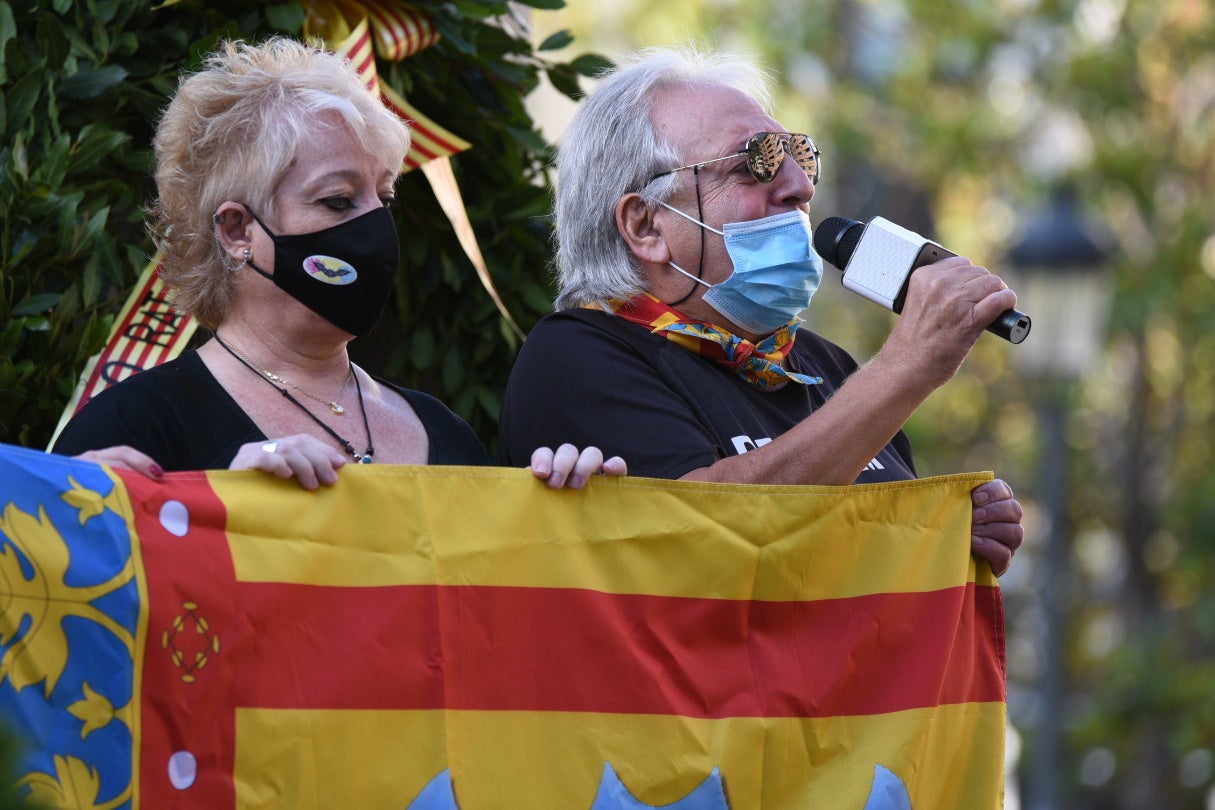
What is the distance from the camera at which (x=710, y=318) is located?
3389mm

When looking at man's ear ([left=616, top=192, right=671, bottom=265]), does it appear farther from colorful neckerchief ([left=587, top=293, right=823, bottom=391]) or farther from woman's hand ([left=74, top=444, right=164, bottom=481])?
woman's hand ([left=74, top=444, right=164, bottom=481])

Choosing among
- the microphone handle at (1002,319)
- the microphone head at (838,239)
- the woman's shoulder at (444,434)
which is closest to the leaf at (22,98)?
the woman's shoulder at (444,434)

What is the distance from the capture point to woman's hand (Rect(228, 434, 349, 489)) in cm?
265

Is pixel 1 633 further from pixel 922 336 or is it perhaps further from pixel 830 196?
pixel 830 196

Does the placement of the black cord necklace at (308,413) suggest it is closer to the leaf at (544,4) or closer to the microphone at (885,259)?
the microphone at (885,259)

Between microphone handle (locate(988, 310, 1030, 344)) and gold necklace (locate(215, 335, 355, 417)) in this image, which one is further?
gold necklace (locate(215, 335, 355, 417))

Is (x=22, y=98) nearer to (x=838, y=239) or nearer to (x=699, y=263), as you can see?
(x=699, y=263)

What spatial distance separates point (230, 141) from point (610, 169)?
0.81 metres

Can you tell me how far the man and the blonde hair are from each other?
0.50 meters

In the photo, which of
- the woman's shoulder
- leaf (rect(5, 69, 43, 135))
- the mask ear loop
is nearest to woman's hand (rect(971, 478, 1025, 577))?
the mask ear loop

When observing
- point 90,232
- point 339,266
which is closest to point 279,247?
point 339,266

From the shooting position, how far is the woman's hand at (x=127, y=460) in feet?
8.51

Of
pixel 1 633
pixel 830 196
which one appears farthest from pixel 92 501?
pixel 830 196

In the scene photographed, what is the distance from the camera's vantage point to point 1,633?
237 centimetres
